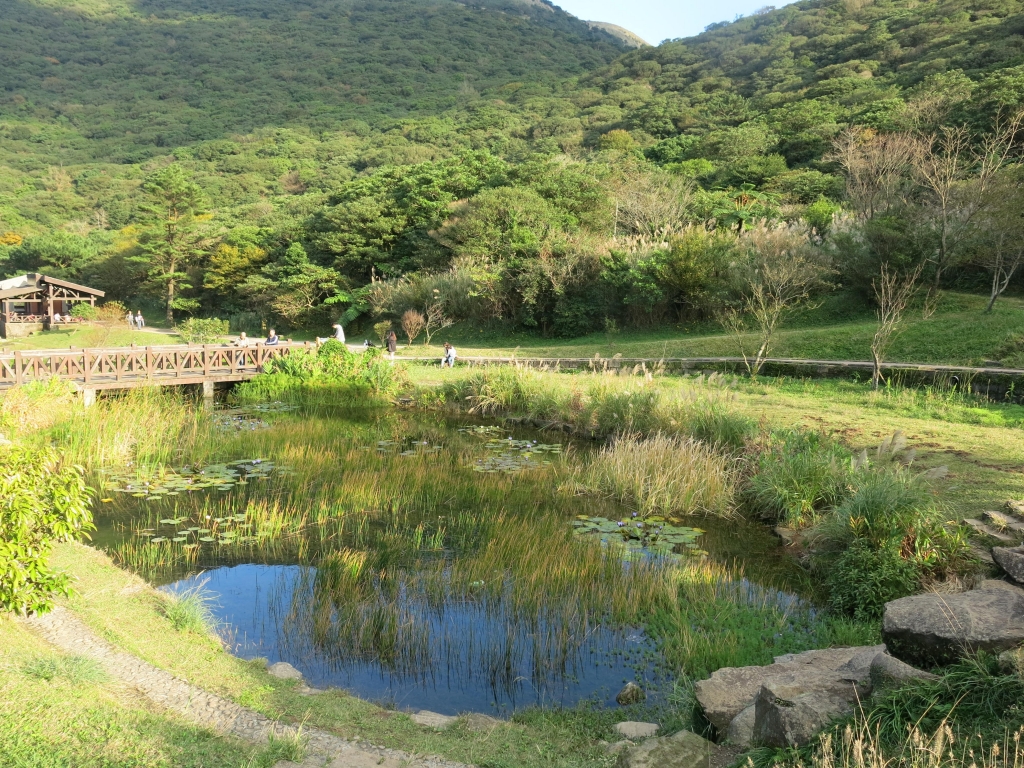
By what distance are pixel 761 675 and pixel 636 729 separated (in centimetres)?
90

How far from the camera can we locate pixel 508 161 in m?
53.2

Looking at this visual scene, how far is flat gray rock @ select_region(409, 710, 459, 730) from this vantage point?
449 cm

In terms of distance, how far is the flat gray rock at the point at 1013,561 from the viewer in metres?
4.54

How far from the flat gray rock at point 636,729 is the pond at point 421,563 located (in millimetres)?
651

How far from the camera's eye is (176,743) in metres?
3.61

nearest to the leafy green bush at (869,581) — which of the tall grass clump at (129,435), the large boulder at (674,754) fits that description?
the large boulder at (674,754)

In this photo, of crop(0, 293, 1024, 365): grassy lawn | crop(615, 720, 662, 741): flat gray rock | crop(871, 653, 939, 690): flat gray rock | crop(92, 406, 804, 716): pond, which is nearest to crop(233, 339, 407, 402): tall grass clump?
crop(0, 293, 1024, 365): grassy lawn

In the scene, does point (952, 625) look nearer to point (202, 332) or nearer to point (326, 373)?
point (326, 373)

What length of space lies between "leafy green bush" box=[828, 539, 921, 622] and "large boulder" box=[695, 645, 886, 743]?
5.86 feet

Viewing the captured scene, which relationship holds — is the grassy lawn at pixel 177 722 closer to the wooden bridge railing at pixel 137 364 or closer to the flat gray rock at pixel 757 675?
the flat gray rock at pixel 757 675

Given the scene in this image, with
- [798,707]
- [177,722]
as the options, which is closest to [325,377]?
[177,722]

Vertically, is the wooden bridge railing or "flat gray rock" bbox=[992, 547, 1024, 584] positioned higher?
the wooden bridge railing

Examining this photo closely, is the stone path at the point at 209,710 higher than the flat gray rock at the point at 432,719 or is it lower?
higher

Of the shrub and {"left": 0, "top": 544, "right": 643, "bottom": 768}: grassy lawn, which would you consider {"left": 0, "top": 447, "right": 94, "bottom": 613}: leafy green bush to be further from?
the shrub
